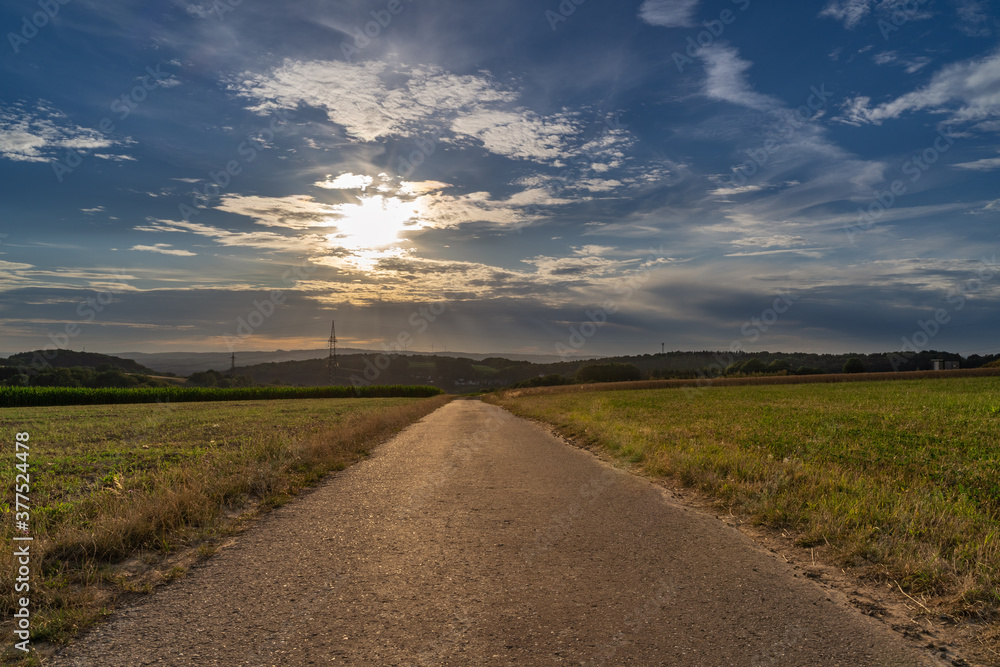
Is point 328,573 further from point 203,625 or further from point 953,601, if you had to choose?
point 953,601

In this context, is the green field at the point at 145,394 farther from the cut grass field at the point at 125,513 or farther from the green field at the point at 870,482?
the green field at the point at 870,482

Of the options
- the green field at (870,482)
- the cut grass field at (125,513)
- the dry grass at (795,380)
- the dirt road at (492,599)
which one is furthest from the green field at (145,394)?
the dirt road at (492,599)

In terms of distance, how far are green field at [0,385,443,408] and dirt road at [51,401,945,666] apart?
7122 centimetres

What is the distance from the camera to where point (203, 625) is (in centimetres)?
444

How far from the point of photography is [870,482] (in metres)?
9.19

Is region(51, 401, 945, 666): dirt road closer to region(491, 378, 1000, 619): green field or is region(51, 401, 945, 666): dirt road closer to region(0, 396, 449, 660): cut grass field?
region(0, 396, 449, 660): cut grass field

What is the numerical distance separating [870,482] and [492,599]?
302 inches

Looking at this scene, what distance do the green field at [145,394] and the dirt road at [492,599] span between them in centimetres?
7122

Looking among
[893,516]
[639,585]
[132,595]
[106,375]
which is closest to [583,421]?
[893,516]

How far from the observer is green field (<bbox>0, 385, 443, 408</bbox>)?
60.4 metres

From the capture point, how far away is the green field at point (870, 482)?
18.0 ft

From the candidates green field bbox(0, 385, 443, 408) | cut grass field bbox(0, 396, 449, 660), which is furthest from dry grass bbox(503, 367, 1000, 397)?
cut grass field bbox(0, 396, 449, 660)

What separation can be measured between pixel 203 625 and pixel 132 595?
1217 millimetres

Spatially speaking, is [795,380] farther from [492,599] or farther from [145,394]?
[145,394]
